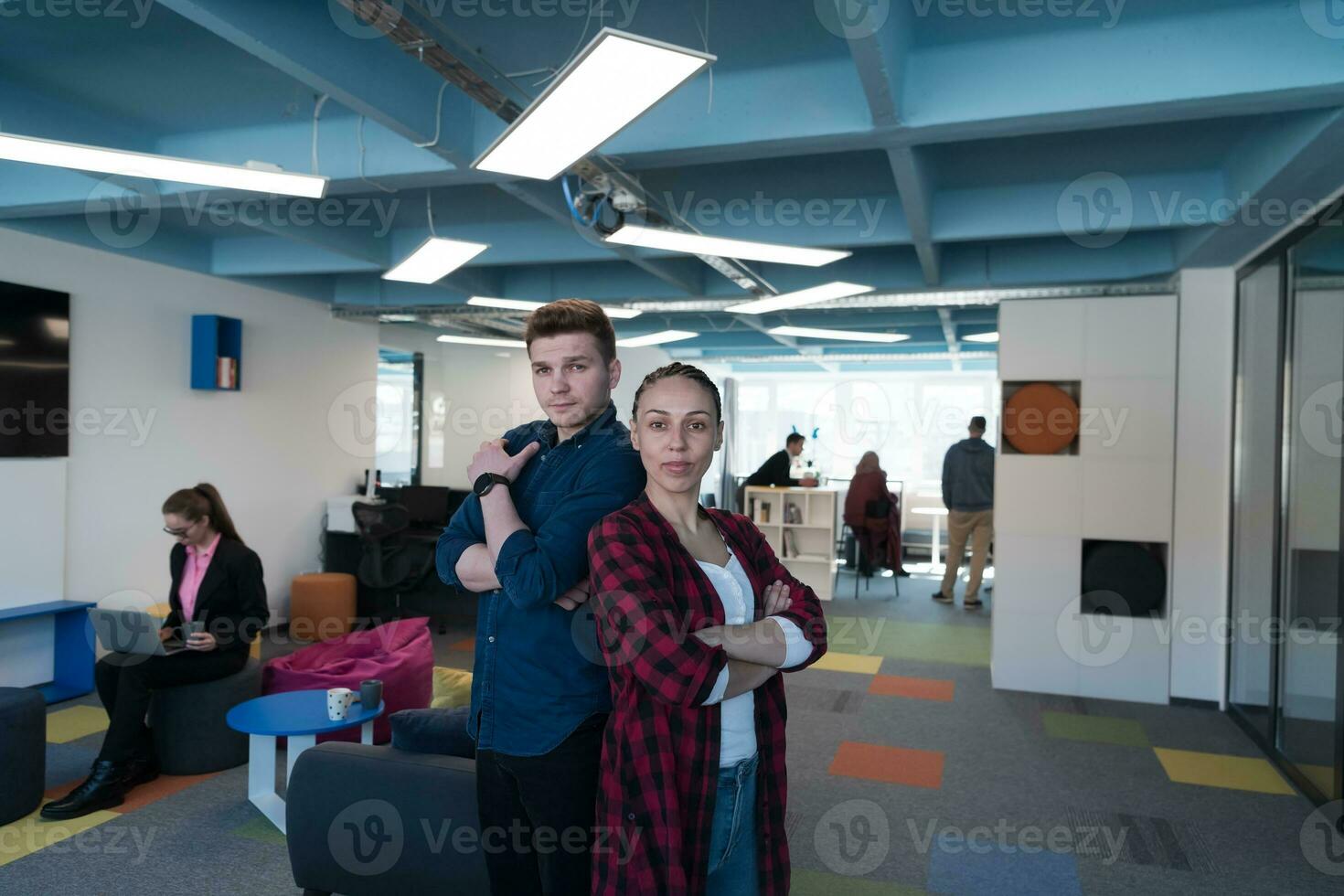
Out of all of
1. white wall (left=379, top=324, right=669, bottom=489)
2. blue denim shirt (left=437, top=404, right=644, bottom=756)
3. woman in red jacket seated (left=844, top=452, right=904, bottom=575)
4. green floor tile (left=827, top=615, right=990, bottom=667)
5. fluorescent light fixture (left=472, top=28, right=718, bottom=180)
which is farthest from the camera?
white wall (left=379, top=324, right=669, bottom=489)

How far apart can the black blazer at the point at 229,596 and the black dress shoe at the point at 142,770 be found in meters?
0.59

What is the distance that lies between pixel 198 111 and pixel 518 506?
3530 mm

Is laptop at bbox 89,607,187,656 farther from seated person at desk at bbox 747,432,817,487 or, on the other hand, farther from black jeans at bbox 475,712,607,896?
seated person at desk at bbox 747,432,817,487

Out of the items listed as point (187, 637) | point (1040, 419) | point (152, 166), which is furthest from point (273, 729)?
point (1040, 419)

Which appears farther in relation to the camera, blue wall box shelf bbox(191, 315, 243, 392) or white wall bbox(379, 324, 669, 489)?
white wall bbox(379, 324, 669, 489)

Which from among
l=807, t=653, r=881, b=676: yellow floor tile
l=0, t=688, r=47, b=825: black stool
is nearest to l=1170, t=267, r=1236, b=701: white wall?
l=807, t=653, r=881, b=676: yellow floor tile

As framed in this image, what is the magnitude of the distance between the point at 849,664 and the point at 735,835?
5.29m

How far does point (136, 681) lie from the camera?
402 centimetres

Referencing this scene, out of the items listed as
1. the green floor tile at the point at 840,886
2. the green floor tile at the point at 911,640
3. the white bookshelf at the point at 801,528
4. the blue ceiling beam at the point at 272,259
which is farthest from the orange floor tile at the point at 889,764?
the blue ceiling beam at the point at 272,259

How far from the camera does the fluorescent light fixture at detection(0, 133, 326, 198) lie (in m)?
3.19

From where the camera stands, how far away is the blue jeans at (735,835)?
5.06 ft

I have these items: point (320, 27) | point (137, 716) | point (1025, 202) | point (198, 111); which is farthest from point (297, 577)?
point (1025, 202)

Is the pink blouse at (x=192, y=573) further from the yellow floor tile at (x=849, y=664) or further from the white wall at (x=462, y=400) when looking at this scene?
the white wall at (x=462, y=400)

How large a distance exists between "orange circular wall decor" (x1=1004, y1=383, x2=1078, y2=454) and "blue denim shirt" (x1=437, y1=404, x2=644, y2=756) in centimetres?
484
